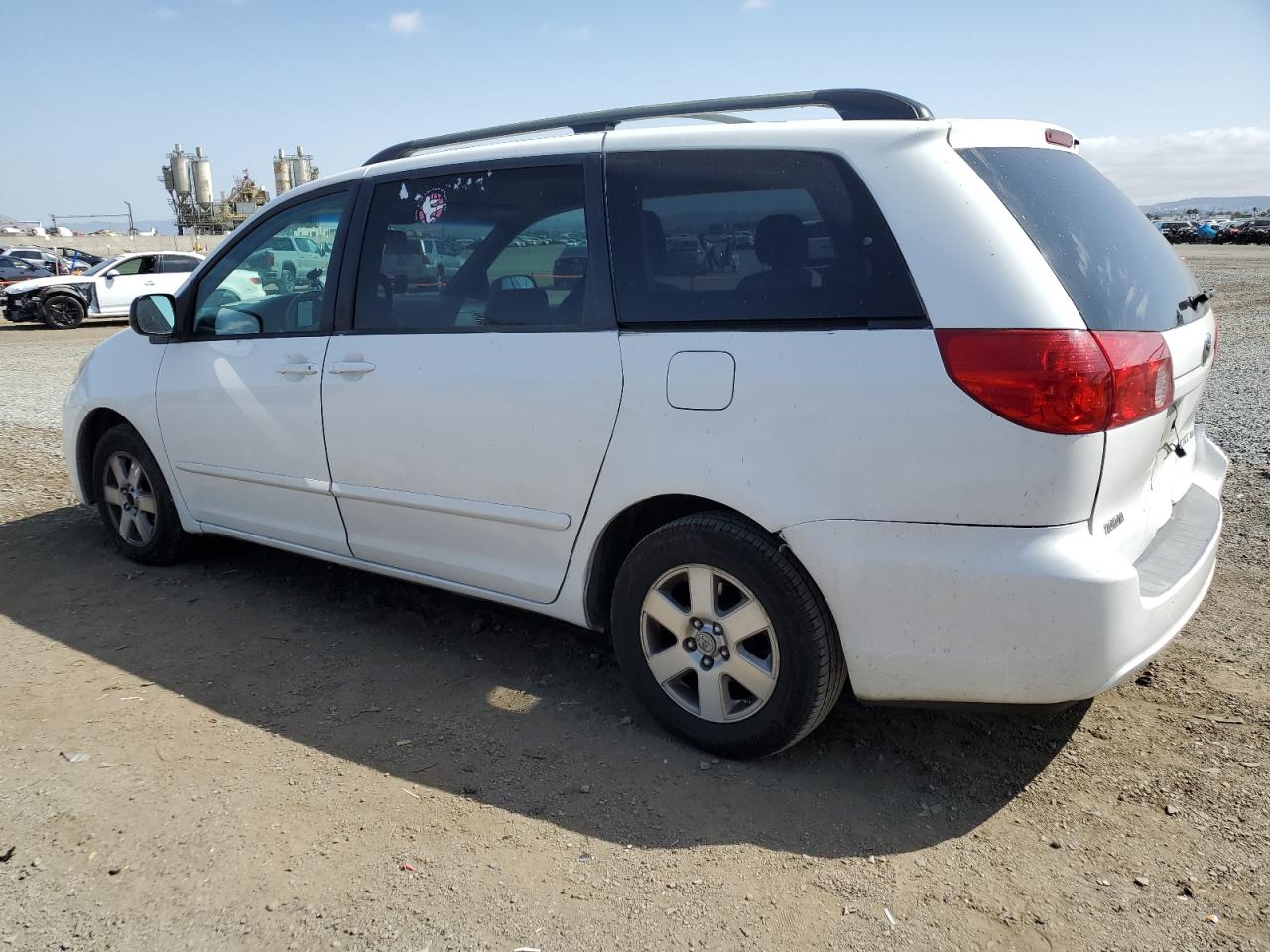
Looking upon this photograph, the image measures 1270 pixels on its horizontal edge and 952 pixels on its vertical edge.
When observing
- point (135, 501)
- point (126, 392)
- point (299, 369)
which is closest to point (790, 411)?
point (299, 369)

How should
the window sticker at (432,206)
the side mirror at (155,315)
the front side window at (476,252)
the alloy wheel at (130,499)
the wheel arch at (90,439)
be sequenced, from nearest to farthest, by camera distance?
1. the front side window at (476,252)
2. the window sticker at (432,206)
3. the side mirror at (155,315)
4. the alloy wheel at (130,499)
5. the wheel arch at (90,439)

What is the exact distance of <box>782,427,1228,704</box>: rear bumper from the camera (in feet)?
8.25

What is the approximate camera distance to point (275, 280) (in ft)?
14.2

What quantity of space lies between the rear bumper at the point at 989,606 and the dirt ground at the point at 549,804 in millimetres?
443

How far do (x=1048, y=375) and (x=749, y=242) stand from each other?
929mm

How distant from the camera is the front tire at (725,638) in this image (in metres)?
2.85

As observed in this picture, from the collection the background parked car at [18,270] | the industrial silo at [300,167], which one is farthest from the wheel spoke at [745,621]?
the industrial silo at [300,167]

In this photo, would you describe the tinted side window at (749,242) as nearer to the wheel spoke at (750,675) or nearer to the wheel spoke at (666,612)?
the wheel spoke at (666,612)

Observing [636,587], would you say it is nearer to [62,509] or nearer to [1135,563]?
[1135,563]

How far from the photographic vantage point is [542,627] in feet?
13.9

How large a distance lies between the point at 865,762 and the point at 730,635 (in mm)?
617

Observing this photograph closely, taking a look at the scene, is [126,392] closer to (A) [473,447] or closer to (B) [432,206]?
(B) [432,206]

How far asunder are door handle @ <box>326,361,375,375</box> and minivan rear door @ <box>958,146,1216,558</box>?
2214 mm

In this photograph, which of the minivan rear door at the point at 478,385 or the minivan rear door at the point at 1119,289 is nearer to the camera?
the minivan rear door at the point at 1119,289
